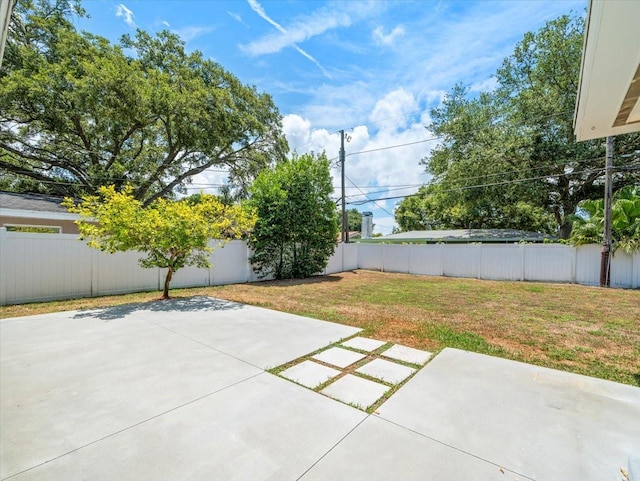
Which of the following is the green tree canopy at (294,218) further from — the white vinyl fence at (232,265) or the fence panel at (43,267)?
the fence panel at (43,267)

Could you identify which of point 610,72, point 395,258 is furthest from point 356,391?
point 395,258

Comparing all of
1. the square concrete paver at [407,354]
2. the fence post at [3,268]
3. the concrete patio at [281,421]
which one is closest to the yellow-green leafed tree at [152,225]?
the fence post at [3,268]

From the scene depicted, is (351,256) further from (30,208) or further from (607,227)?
(30,208)

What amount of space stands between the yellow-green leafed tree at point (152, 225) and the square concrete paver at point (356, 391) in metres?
5.18

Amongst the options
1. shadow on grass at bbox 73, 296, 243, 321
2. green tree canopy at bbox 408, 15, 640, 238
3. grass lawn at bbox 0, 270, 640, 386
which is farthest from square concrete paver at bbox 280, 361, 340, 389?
green tree canopy at bbox 408, 15, 640, 238

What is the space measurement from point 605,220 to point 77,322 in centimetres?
1499

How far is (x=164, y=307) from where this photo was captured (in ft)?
20.9

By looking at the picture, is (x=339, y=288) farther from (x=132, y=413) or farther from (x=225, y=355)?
(x=132, y=413)

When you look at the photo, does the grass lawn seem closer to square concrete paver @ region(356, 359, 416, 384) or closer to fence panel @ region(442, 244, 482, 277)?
square concrete paver @ region(356, 359, 416, 384)

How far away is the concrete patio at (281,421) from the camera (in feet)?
6.04

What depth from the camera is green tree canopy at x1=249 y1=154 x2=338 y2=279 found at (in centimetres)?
1130

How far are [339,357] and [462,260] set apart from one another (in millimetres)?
11418

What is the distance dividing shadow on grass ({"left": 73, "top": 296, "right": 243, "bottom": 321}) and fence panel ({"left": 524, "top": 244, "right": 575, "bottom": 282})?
37.2ft

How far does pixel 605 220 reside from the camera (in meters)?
10.0
